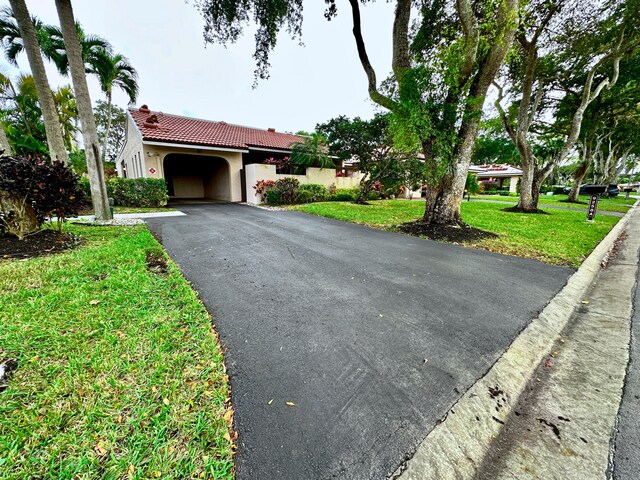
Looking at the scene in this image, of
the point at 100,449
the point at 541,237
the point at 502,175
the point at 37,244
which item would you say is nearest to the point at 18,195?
the point at 37,244

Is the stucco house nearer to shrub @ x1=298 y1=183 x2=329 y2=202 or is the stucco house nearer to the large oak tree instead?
shrub @ x1=298 y1=183 x2=329 y2=202

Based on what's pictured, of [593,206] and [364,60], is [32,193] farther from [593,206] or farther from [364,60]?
[593,206]

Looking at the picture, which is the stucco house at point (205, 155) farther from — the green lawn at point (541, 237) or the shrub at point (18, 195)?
the shrub at point (18, 195)

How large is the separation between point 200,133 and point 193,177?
4863mm

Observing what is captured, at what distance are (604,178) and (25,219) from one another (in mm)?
39403

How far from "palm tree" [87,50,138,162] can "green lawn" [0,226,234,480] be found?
17.4m

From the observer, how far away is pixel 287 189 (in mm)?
13102

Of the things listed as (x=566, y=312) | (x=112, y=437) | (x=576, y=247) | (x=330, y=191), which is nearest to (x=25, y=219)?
(x=112, y=437)

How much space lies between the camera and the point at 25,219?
15.1 feet

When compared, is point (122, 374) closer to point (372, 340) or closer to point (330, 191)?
point (372, 340)

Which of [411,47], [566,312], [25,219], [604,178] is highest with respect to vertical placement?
[411,47]

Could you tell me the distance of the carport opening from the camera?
16.8m

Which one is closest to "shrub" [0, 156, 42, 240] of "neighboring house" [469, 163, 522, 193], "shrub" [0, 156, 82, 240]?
"shrub" [0, 156, 82, 240]

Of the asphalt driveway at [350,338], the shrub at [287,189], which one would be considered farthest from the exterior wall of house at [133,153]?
the asphalt driveway at [350,338]
